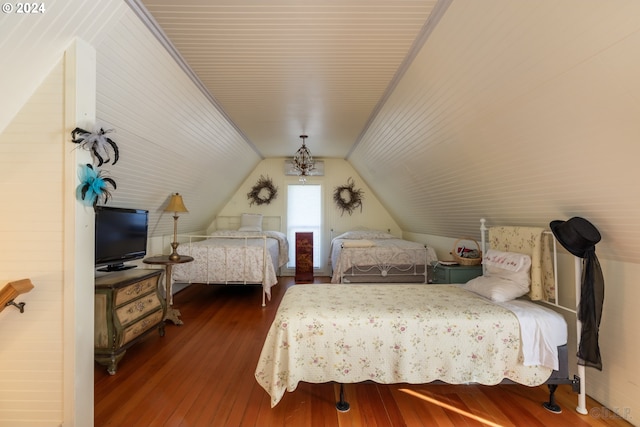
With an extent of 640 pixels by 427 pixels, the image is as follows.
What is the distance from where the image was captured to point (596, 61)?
1.31 metres

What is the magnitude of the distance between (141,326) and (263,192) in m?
3.79

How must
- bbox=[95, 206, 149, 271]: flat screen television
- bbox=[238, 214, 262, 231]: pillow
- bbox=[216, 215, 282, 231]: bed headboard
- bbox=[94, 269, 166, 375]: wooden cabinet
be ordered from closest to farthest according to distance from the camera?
bbox=[94, 269, 166, 375]: wooden cabinet
bbox=[95, 206, 149, 271]: flat screen television
bbox=[238, 214, 262, 231]: pillow
bbox=[216, 215, 282, 231]: bed headboard

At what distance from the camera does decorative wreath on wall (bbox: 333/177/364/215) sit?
6.20 meters

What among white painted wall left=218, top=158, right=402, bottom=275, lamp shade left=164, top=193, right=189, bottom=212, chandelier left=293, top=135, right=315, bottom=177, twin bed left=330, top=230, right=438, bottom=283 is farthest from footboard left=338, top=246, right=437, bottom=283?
lamp shade left=164, top=193, right=189, bottom=212

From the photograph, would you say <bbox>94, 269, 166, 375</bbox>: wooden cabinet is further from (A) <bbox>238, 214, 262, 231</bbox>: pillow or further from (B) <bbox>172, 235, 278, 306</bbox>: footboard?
(A) <bbox>238, 214, 262, 231</bbox>: pillow

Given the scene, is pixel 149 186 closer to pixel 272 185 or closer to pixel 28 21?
pixel 28 21

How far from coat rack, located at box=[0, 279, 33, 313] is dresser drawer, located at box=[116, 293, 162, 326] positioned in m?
0.93

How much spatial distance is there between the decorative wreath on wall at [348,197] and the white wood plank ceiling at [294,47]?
9.06ft

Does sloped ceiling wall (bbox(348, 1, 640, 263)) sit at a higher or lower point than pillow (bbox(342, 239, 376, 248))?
higher

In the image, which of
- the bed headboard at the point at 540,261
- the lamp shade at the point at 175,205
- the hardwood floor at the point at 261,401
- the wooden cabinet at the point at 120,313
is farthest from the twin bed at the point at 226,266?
the bed headboard at the point at 540,261

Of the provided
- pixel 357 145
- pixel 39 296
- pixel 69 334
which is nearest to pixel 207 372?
pixel 69 334

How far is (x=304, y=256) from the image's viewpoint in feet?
19.0

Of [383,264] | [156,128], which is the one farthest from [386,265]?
[156,128]

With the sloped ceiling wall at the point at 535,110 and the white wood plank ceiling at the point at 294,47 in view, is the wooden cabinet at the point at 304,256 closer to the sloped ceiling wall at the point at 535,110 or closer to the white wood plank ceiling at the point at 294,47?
the white wood plank ceiling at the point at 294,47
